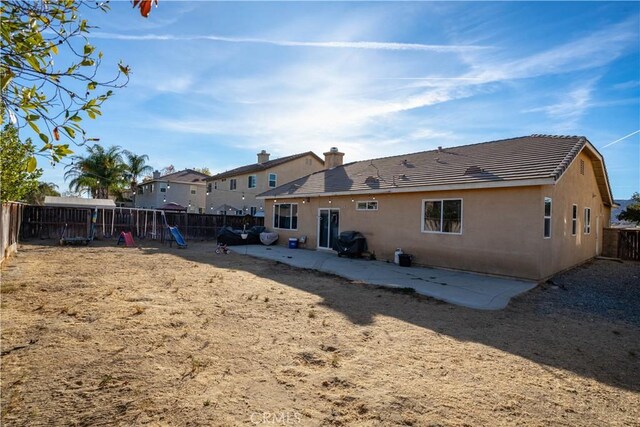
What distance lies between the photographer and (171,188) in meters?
37.5

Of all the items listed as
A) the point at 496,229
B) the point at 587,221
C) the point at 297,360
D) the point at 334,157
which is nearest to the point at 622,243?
the point at 587,221

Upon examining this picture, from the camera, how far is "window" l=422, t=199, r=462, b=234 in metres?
11.4

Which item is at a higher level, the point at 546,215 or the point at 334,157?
the point at 334,157

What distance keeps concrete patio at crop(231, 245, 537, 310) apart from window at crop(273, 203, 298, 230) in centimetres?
439

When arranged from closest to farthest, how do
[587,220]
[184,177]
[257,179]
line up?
[587,220] → [257,179] → [184,177]

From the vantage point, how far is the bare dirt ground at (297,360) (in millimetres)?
2996

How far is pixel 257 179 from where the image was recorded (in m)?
28.8

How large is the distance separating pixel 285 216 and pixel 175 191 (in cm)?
2326

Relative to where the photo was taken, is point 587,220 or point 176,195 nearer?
point 587,220

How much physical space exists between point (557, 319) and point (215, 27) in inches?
344

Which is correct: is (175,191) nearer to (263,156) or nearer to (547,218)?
(263,156)

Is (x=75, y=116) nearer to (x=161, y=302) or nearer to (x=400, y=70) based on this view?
(x=161, y=302)

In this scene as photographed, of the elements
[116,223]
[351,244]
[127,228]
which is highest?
[116,223]

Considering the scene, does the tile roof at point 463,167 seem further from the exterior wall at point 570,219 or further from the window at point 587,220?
the window at point 587,220
